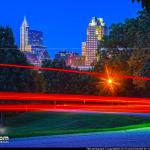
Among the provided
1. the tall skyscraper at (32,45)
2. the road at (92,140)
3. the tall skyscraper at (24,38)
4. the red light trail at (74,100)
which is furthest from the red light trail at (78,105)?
the tall skyscraper at (24,38)

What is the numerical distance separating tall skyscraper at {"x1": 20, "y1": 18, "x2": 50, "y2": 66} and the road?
996 millimetres

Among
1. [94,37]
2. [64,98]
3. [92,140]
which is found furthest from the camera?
[94,37]

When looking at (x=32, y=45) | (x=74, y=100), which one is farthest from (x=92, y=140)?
(x=32, y=45)

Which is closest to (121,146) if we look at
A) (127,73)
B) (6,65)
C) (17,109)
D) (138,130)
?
(138,130)

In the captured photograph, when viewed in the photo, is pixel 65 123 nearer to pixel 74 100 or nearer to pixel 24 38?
pixel 74 100

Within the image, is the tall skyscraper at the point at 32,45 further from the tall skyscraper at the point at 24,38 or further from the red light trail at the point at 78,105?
the red light trail at the point at 78,105

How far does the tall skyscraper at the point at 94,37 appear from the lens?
232 inches

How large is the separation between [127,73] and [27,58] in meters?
1.32

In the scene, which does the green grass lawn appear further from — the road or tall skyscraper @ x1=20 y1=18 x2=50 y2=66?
tall skyscraper @ x1=20 y1=18 x2=50 y2=66

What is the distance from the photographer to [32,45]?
5965 mm

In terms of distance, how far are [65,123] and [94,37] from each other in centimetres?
118

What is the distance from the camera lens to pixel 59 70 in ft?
19.4

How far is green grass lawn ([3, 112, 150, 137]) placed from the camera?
5.79m

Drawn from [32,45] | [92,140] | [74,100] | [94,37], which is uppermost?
[94,37]
